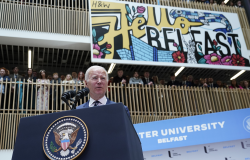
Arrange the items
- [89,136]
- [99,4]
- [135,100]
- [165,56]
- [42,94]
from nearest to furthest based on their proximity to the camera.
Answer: [89,136] < [42,94] < [135,100] < [165,56] < [99,4]

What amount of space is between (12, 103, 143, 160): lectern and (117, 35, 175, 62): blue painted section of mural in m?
7.74

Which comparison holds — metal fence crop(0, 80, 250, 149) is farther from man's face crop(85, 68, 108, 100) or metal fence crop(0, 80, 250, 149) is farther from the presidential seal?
the presidential seal

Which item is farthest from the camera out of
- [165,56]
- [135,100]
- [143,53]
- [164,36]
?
[164,36]

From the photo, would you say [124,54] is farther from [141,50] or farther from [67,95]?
[67,95]

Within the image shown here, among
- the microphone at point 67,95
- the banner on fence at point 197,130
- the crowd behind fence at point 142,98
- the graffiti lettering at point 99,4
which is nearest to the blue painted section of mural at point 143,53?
the crowd behind fence at point 142,98

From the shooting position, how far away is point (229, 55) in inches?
410

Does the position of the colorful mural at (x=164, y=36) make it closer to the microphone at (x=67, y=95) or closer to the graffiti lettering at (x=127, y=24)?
the graffiti lettering at (x=127, y=24)

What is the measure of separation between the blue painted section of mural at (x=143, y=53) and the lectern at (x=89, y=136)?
774 cm

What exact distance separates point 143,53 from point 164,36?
118 centimetres

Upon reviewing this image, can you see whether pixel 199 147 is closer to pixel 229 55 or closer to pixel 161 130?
pixel 161 130

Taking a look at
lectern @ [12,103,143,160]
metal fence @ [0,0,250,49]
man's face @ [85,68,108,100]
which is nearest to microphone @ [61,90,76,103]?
lectern @ [12,103,143,160]

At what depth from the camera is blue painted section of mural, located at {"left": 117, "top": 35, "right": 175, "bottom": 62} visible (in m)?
9.24

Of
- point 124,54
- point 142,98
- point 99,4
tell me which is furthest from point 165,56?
point 99,4

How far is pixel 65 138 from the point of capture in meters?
1.42
